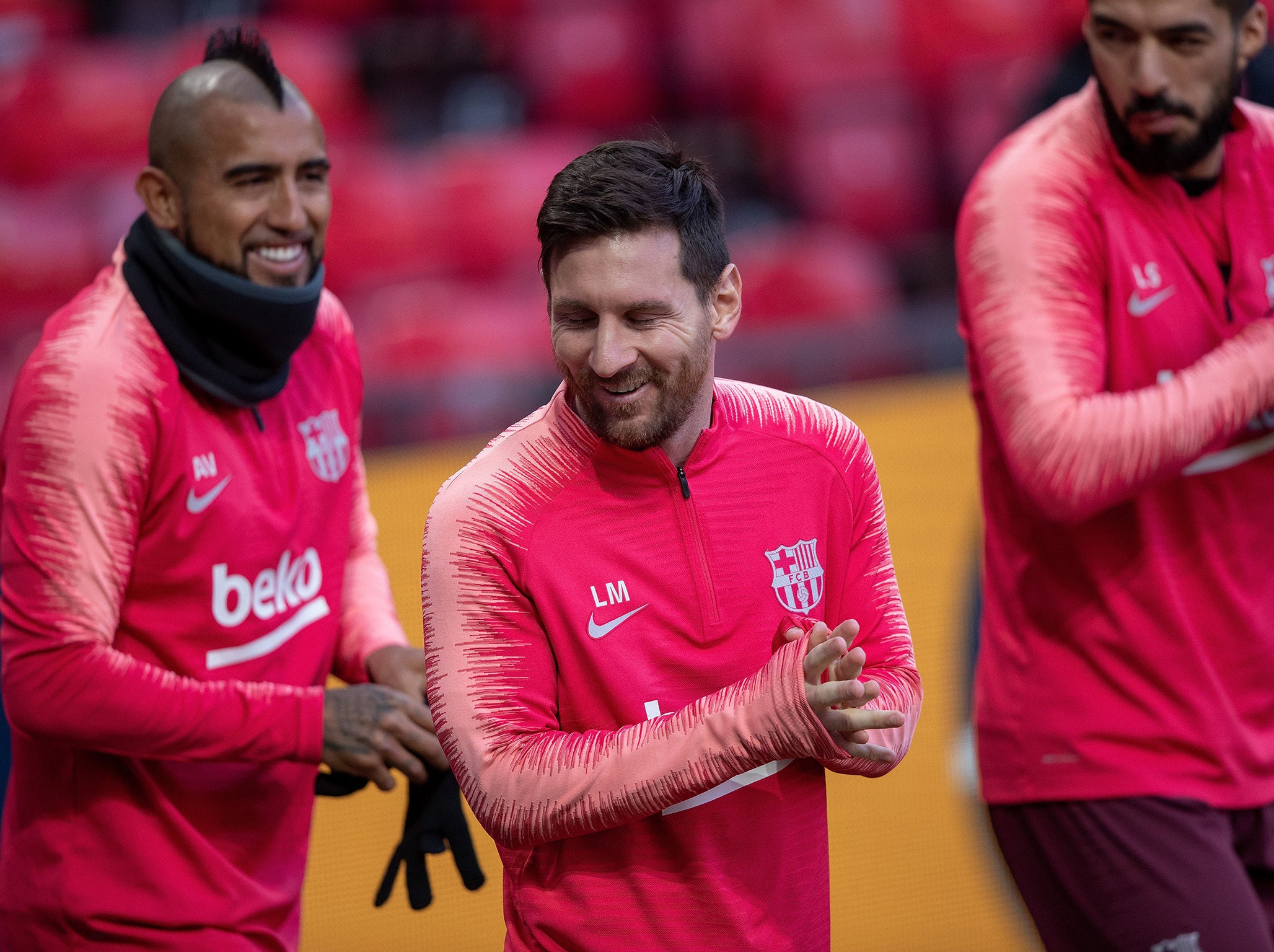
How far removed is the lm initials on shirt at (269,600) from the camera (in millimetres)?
1926

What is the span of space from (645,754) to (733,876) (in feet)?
0.71

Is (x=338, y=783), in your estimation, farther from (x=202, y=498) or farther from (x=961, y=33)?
(x=961, y=33)

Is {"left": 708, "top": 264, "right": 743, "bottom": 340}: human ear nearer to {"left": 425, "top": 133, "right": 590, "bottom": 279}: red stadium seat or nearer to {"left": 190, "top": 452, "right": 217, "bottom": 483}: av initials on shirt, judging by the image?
{"left": 190, "top": 452, "right": 217, "bottom": 483}: av initials on shirt

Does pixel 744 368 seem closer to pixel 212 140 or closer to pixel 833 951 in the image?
pixel 833 951

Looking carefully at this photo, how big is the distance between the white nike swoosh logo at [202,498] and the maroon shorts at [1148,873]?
1.16 metres

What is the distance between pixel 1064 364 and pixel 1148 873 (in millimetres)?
674

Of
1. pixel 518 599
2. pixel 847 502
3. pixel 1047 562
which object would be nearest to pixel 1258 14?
pixel 1047 562

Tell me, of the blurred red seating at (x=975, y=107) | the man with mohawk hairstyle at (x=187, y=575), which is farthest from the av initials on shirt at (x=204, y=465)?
the blurred red seating at (x=975, y=107)

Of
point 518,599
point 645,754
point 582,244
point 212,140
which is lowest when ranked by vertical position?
point 645,754

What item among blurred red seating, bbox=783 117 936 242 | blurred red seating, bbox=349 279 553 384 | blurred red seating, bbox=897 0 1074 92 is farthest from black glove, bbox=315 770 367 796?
blurred red seating, bbox=897 0 1074 92

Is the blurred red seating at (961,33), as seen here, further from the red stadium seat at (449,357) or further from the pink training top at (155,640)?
the pink training top at (155,640)

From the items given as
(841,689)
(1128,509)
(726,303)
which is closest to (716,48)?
(1128,509)

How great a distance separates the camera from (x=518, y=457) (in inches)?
62.3

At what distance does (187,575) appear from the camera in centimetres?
189
